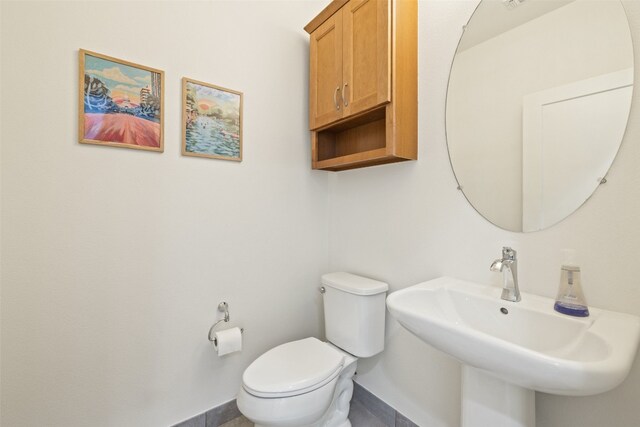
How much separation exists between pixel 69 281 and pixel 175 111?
87 cm

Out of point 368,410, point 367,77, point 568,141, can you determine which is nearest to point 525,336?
point 568,141

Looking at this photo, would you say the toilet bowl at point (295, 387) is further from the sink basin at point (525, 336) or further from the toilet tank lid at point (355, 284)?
the sink basin at point (525, 336)

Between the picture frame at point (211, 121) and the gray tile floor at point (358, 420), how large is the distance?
144 cm

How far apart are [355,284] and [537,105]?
1083mm

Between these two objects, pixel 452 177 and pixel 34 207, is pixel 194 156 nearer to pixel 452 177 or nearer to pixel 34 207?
pixel 34 207

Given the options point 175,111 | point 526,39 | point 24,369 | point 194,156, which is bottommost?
point 24,369

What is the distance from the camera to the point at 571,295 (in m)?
0.82

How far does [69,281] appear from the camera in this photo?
3.59 feet

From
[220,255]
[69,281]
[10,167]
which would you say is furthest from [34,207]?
[220,255]

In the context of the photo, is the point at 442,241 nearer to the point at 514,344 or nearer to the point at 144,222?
the point at 514,344

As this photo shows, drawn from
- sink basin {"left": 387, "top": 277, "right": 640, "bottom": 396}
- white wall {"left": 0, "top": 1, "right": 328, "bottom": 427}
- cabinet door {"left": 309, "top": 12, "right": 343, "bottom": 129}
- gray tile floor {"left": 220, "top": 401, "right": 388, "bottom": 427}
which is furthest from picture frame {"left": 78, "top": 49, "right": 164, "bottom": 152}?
gray tile floor {"left": 220, "top": 401, "right": 388, "bottom": 427}

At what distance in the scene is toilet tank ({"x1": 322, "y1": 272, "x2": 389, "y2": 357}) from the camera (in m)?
1.38

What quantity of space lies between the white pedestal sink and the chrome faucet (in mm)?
27

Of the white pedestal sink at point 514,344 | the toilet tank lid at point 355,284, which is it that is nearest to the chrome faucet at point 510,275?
the white pedestal sink at point 514,344
